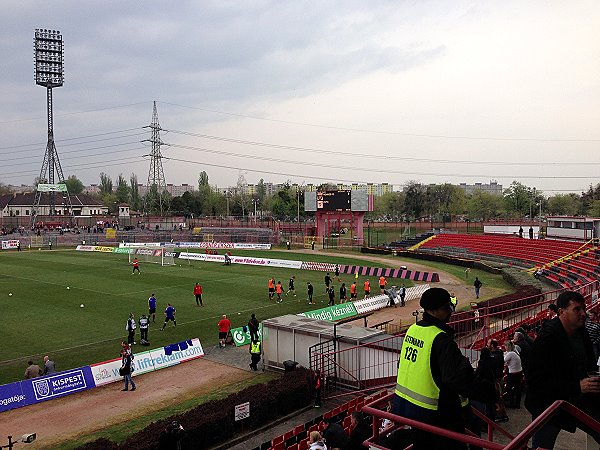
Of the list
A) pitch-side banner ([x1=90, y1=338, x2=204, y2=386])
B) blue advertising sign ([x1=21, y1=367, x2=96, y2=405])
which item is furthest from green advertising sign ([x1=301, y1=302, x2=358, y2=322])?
blue advertising sign ([x1=21, y1=367, x2=96, y2=405])

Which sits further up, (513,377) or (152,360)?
(513,377)

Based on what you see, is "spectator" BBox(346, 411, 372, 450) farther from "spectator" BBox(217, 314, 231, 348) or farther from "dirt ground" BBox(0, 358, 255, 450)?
"spectator" BBox(217, 314, 231, 348)

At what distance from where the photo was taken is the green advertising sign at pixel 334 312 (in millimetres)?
26078

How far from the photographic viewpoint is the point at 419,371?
430 cm

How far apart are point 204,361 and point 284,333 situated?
4.06 meters

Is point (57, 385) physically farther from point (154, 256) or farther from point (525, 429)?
point (154, 256)

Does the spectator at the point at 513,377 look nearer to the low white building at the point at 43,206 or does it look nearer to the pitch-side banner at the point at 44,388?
the pitch-side banner at the point at 44,388

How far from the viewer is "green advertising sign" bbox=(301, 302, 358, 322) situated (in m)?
26.1

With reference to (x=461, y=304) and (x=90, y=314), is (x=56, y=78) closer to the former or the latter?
(x=90, y=314)

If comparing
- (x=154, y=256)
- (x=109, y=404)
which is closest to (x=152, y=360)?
(x=109, y=404)

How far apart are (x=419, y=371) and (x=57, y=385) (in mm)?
16242

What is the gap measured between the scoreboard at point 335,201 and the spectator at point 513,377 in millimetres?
59452

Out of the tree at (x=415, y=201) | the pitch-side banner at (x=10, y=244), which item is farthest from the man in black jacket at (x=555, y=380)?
the tree at (x=415, y=201)

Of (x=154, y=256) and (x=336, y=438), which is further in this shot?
(x=154, y=256)
